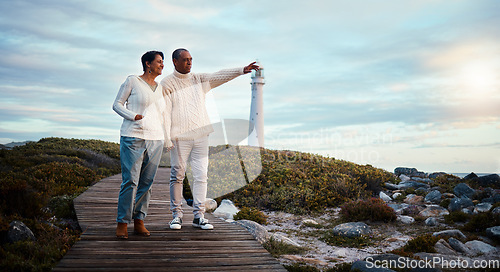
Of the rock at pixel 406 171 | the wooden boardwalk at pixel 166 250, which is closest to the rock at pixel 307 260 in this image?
the wooden boardwalk at pixel 166 250

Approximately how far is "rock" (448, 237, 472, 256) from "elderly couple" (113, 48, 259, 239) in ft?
16.4

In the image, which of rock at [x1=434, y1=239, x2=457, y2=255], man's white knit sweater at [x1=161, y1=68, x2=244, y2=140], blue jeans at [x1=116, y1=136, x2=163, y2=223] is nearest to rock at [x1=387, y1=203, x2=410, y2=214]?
rock at [x1=434, y1=239, x2=457, y2=255]

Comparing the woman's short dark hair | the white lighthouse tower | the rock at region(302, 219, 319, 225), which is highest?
the white lighthouse tower

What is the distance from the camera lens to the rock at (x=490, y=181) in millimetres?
15128

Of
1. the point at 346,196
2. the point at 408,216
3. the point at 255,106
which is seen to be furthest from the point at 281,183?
the point at 255,106

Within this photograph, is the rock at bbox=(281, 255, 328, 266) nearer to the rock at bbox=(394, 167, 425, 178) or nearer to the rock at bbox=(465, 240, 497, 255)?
the rock at bbox=(465, 240, 497, 255)

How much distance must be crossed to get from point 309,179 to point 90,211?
26.5ft

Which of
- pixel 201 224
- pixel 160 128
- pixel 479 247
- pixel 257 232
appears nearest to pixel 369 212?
pixel 479 247

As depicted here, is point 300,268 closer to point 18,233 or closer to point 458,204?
point 18,233

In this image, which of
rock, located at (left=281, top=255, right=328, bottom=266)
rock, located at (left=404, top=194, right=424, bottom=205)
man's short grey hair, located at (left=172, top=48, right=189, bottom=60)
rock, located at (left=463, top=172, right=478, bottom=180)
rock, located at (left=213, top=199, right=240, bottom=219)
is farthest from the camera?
rock, located at (left=463, top=172, right=478, bottom=180)

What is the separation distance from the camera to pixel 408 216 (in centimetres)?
1024

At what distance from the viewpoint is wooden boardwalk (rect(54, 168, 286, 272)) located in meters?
4.30

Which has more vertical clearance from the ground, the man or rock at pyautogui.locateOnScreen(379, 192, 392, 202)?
the man

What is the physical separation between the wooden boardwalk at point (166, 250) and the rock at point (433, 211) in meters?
Result: 6.86
